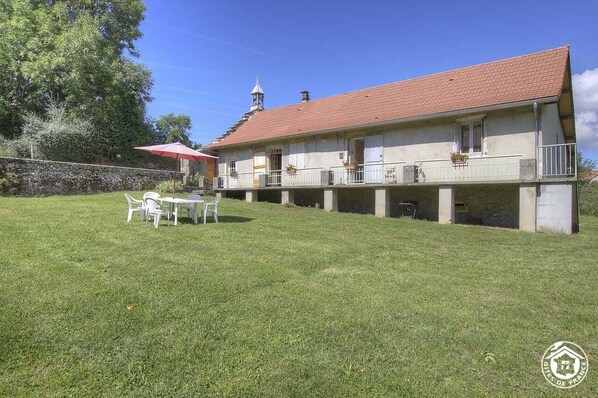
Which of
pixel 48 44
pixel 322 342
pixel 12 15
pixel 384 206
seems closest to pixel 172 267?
pixel 322 342

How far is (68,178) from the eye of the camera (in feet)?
52.4

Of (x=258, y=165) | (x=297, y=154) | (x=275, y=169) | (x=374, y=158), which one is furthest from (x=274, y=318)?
(x=258, y=165)

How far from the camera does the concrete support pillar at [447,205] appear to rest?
12682mm

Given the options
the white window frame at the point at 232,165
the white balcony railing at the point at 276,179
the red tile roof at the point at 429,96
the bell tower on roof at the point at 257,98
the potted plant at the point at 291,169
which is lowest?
the white balcony railing at the point at 276,179

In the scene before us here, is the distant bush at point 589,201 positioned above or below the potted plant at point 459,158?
below

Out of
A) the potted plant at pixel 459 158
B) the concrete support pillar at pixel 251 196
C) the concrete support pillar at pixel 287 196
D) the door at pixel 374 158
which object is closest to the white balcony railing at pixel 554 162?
the potted plant at pixel 459 158

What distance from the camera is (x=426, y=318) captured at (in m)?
4.04

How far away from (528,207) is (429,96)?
6.44 m

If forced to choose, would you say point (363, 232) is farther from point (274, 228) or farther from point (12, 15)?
point (12, 15)

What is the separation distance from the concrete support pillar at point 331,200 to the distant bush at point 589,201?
16.6 m

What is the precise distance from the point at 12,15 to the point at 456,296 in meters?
29.0

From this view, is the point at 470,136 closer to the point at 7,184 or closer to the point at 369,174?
the point at 369,174

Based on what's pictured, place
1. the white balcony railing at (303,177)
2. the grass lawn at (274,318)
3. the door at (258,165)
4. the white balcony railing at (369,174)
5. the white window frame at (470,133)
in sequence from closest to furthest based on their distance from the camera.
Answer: the grass lawn at (274,318)
the white window frame at (470,133)
the white balcony railing at (369,174)
the white balcony railing at (303,177)
the door at (258,165)

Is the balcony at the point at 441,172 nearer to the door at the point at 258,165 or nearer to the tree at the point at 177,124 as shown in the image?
the door at the point at 258,165
